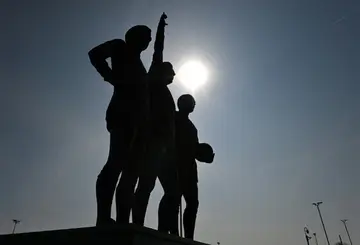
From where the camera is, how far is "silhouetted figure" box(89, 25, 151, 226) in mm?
2938

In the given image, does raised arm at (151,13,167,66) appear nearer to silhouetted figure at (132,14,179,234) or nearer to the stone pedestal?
silhouetted figure at (132,14,179,234)

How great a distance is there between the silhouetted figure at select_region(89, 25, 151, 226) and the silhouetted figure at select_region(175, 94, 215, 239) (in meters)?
1.35

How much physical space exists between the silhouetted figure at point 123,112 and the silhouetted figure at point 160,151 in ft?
1.17

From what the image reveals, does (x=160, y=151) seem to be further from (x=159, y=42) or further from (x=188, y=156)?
(x=159, y=42)

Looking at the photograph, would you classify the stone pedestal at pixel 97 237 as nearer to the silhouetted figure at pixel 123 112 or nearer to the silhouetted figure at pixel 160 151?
the silhouetted figure at pixel 123 112

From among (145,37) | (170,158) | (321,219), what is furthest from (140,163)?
(321,219)

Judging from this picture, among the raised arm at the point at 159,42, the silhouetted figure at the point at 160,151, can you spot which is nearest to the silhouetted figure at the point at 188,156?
the silhouetted figure at the point at 160,151

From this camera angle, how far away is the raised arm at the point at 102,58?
3291 millimetres

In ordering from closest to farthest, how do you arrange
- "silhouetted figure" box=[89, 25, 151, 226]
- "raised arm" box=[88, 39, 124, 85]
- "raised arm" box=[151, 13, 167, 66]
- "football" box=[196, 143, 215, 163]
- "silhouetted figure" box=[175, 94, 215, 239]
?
"silhouetted figure" box=[89, 25, 151, 226]
"raised arm" box=[88, 39, 124, 85]
"raised arm" box=[151, 13, 167, 66]
"silhouetted figure" box=[175, 94, 215, 239]
"football" box=[196, 143, 215, 163]

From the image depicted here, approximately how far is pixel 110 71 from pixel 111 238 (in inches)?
72.0

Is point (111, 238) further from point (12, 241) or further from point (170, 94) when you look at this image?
point (170, 94)

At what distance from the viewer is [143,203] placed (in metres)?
3.47

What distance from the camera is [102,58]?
335cm

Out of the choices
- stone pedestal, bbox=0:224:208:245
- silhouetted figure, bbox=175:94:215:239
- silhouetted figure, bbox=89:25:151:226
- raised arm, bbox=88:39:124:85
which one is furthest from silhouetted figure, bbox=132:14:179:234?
stone pedestal, bbox=0:224:208:245
